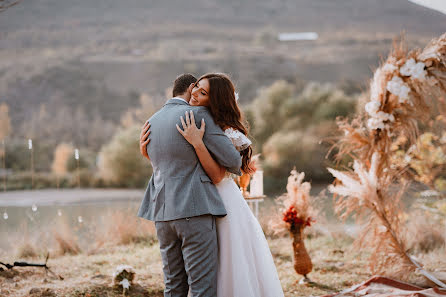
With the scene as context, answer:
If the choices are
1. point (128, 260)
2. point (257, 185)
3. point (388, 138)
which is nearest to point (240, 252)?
point (257, 185)

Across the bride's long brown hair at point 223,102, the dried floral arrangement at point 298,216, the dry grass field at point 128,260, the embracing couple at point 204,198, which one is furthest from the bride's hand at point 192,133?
the dry grass field at point 128,260

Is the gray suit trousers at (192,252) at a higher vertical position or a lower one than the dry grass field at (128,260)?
higher

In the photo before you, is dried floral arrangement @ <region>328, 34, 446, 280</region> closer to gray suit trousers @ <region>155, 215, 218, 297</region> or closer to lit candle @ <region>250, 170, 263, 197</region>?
lit candle @ <region>250, 170, 263, 197</region>

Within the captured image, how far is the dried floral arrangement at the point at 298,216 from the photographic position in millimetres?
4121

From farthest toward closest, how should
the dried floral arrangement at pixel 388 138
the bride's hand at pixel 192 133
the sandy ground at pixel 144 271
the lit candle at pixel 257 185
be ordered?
the lit candle at pixel 257 185 → the sandy ground at pixel 144 271 → the dried floral arrangement at pixel 388 138 → the bride's hand at pixel 192 133

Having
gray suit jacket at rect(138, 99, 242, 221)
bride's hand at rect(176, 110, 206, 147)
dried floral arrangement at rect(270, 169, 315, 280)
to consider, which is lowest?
dried floral arrangement at rect(270, 169, 315, 280)

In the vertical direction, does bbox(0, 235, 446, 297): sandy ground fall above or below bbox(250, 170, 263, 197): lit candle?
below

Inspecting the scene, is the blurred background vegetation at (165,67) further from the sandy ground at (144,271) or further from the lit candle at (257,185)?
the lit candle at (257,185)

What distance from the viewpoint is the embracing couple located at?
2.29 metres

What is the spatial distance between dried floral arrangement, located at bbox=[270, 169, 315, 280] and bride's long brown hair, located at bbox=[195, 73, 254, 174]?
1.82 m

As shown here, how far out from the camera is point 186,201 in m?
2.26

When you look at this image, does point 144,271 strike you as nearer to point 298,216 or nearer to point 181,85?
point 298,216

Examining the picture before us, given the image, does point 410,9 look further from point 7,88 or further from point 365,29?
point 7,88

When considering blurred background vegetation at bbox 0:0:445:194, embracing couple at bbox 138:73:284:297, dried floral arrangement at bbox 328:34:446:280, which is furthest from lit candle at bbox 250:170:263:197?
blurred background vegetation at bbox 0:0:445:194
